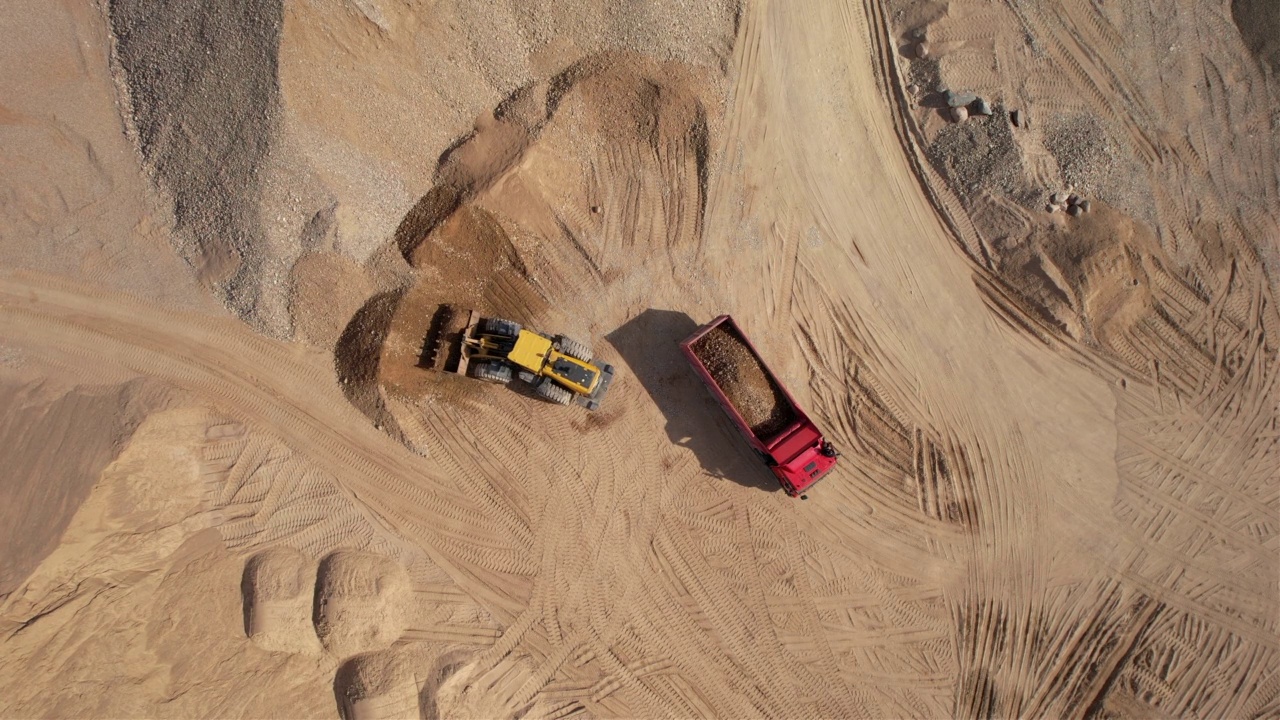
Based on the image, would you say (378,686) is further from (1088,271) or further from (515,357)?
(1088,271)

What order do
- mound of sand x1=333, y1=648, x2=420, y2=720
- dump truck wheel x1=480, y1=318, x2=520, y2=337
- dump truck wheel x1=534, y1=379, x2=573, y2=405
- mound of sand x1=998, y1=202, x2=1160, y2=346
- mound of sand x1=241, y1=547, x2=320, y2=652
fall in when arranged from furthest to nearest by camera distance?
mound of sand x1=998, y1=202, x2=1160, y2=346 < dump truck wheel x1=534, y1=379, x2=573, y2=405 < dump truck wheel x1=480, y1=318, x2=520, y2=337 < mound of sand x1=333, y1=648, x2=420, y2=720 < mound of sand x1=241, y1=547, x2=320, y2=652

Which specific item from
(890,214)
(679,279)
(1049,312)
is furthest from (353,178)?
(1049,312)

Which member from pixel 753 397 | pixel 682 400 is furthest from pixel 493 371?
pixel 753 397

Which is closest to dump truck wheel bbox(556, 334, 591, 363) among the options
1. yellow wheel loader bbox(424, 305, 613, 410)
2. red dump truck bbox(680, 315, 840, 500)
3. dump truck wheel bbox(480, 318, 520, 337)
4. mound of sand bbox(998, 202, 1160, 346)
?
yellow wheel loader bbox(424, 305, 613, 410)

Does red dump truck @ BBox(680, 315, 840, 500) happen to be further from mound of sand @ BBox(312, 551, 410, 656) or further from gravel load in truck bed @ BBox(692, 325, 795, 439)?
mound of sand @ BBox(312, 551, 410, 656)

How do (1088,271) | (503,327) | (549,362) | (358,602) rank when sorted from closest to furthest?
(358,602) < (549,362) < (503,327) < (1088,271)

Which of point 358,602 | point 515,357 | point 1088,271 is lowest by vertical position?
point 1088,271
